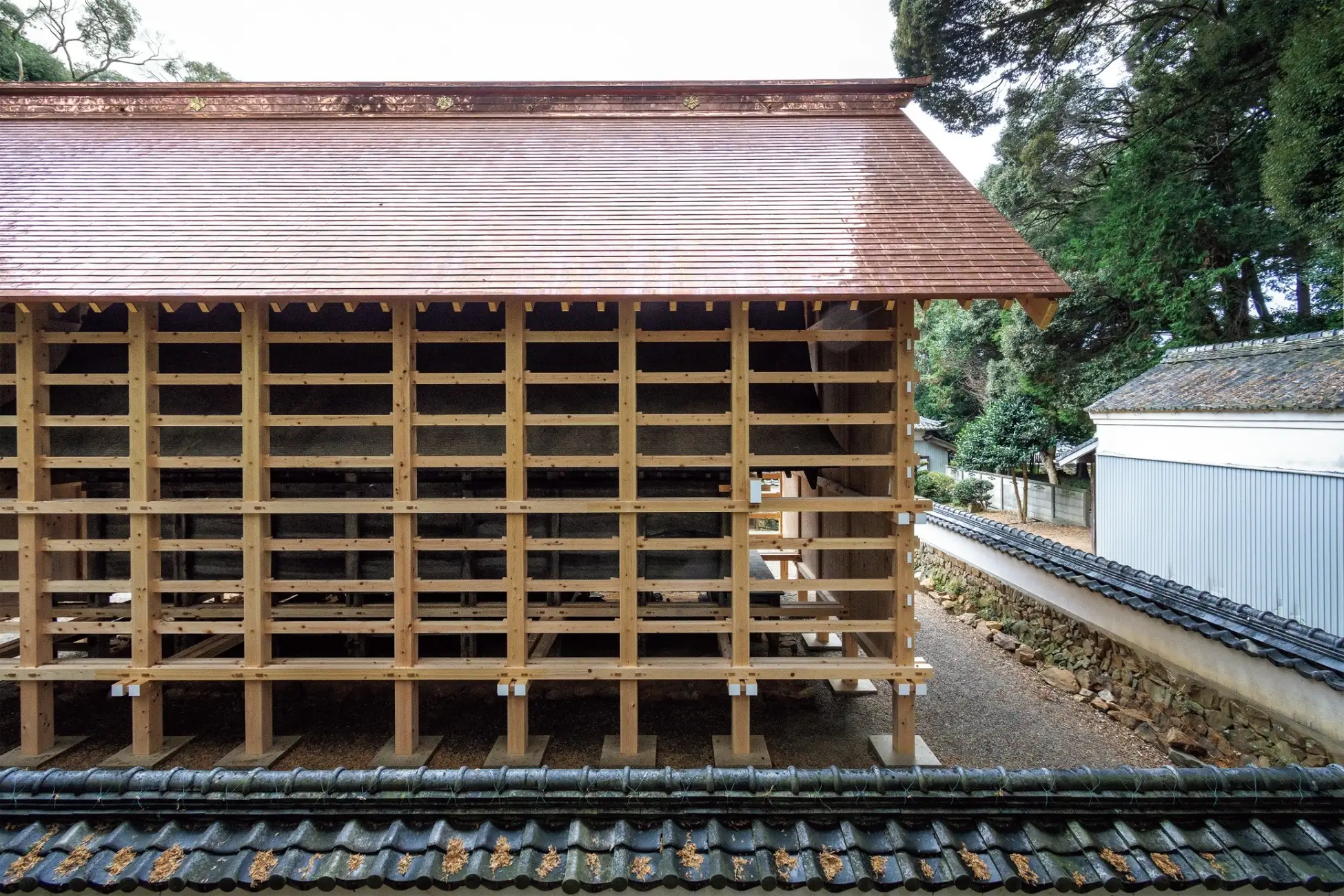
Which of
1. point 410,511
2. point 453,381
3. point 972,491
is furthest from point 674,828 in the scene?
point 972,491

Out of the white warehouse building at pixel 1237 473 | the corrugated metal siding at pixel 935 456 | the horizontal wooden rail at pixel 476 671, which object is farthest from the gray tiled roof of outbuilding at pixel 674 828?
the corrugated metal siding at pixel 935 456

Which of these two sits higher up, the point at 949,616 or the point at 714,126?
the point at 714,126

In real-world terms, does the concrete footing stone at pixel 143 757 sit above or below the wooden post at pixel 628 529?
below

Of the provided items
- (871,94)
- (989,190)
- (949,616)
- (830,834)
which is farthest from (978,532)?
(989,190)

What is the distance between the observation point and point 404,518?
534cm

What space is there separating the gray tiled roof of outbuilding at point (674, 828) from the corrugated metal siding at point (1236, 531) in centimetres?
729

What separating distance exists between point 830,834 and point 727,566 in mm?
3494

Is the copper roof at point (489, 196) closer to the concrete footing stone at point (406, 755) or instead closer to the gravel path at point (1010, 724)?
the concrete footing stone at point (406, 755)

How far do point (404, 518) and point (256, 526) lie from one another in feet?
4.33

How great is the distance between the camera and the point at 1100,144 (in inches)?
660

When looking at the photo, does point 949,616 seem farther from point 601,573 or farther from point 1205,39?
point 1205,39

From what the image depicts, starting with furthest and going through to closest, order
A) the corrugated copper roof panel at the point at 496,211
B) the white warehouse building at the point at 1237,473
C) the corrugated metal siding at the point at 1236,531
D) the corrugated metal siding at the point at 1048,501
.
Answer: the corrugated metal siding at the point at 1048,501
the white warehouse building at the point at 1237,473
the corrugated metal siding at the point at 1236,531
the corrugated copper roof panel at the point at 496,211

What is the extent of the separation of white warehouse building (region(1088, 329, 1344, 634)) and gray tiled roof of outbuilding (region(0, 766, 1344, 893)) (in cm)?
728

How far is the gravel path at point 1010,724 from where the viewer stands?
19.2 feet
